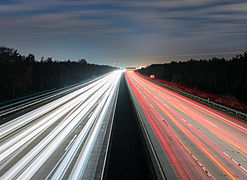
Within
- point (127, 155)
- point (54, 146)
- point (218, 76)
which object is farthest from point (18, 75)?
point (218, 76)

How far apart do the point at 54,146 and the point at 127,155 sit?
16.7 ft

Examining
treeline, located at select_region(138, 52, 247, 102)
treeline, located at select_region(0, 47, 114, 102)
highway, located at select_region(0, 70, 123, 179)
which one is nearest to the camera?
highway, located at select_region(0, 70, 123, 179)

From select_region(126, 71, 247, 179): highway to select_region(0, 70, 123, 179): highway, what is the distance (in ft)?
12.1

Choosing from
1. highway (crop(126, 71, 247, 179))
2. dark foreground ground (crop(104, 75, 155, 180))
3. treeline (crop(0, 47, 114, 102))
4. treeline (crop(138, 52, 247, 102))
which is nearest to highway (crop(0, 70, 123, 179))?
dark foreground ground (crop(104, 75, 155, 180))

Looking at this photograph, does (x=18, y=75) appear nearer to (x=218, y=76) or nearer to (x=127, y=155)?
(x=127, y=155)

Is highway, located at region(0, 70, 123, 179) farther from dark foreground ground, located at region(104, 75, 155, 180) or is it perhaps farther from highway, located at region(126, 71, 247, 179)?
highway, located at region(126, 71, 247, 179)

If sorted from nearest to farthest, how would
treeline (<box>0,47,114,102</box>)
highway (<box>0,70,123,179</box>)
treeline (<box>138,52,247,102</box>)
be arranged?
highway (<box>0,70,123,179</box>) < treeline (<box>0,47,114,102</box>) < treeline (<box>138,52,247,102</box>)

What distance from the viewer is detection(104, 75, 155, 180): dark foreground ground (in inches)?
347

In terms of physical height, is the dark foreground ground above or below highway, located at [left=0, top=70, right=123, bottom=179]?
below

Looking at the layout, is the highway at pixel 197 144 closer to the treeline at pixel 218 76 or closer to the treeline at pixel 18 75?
the treeline at pixel 18 75

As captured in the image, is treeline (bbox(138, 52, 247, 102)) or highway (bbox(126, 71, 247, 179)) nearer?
highway (bbox(126, 71, 247, 179))

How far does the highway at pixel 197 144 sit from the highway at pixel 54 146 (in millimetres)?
3691

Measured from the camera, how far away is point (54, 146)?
38.8 feet

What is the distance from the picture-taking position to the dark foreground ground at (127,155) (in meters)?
8.81
